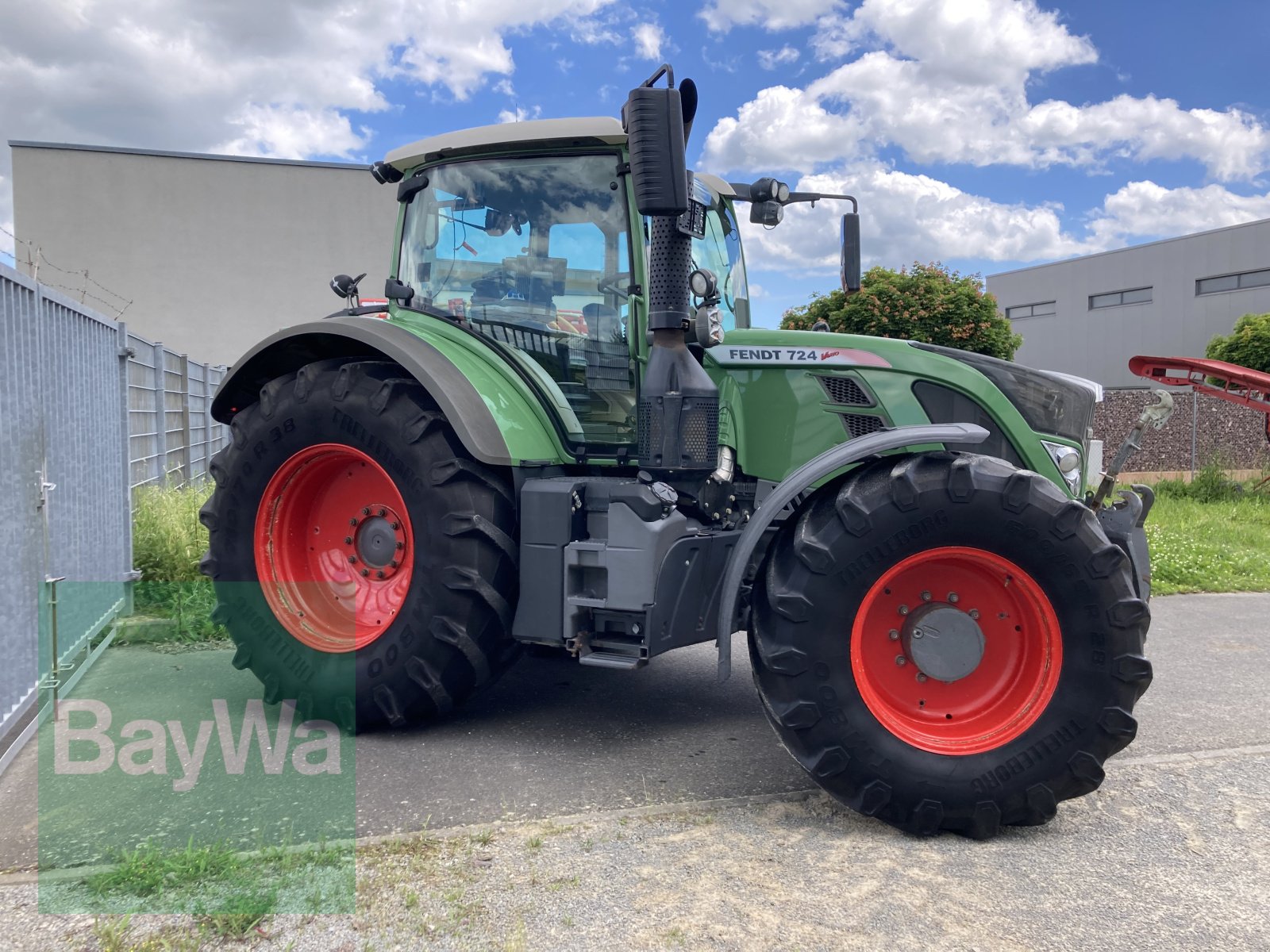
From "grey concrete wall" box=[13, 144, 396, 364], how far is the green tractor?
18.6m

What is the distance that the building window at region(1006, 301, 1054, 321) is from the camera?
144 feet

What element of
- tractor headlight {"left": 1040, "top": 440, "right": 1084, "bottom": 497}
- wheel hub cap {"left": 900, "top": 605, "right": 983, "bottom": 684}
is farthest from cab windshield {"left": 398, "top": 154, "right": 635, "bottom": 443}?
tractor headlight {"left": 1040, "top": 440, "right": 1084, "bottom": 497}

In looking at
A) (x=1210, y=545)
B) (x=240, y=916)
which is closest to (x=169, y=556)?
(x=240, y=916)

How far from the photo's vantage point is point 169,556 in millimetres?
6793

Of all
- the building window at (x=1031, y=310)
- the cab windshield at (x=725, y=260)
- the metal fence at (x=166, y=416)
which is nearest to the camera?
the cab windshield at (x=725, y=260)

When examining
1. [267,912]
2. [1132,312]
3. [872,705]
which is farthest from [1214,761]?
[1132,312]

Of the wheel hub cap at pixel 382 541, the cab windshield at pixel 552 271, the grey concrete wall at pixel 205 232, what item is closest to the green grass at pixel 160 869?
the wheel hub cap at pixel 382 541

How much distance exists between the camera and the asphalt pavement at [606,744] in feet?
11.0

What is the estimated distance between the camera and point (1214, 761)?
390cm

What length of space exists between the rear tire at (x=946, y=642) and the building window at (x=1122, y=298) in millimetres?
41313

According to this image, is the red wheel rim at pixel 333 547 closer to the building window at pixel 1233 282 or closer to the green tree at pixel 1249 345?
the green tree at pixel 1249 345

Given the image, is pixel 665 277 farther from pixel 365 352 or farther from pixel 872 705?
pixel 872 705

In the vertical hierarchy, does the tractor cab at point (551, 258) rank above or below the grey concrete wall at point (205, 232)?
below

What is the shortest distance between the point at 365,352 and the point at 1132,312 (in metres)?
41.7
